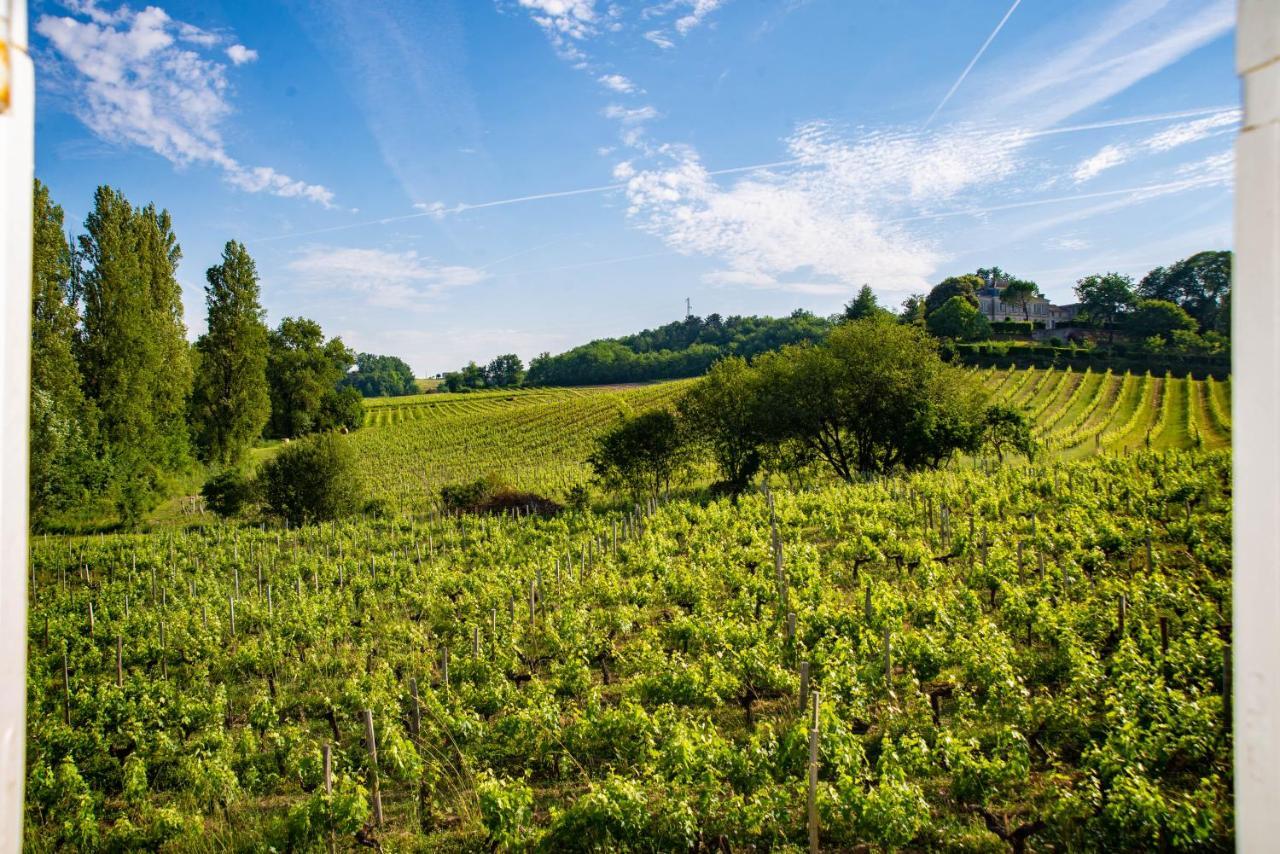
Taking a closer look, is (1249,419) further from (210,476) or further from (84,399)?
(210,476)

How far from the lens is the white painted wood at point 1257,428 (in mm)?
866

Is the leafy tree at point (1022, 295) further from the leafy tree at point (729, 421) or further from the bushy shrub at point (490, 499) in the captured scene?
the bushy shrub at point (490, 499)

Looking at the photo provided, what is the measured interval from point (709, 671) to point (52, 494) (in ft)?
72.8

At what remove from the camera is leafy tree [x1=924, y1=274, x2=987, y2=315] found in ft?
229

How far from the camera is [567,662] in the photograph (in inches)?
326

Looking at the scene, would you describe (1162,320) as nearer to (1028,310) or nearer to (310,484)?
(1028,310)

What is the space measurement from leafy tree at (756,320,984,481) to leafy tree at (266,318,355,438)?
124 ft

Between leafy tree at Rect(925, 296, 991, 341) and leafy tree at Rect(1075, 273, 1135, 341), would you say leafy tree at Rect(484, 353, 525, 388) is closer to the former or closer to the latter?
leafy tree at Rect(925, 296, 991, 341)

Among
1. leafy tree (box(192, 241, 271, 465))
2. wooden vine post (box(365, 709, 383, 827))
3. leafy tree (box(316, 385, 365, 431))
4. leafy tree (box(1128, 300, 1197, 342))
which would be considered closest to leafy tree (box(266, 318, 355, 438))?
leafy tree (box(316, 385, 365, 431))

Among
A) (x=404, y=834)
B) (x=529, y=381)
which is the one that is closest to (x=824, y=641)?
(x=404, y=834)

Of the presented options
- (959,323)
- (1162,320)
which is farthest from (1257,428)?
(959,323)

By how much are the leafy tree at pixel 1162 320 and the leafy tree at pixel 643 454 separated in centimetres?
3574

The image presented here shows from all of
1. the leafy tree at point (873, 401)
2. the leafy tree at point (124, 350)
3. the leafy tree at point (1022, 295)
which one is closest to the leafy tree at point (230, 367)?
the leafy tree at point (124, 350)

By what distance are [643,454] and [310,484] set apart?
1199cm
